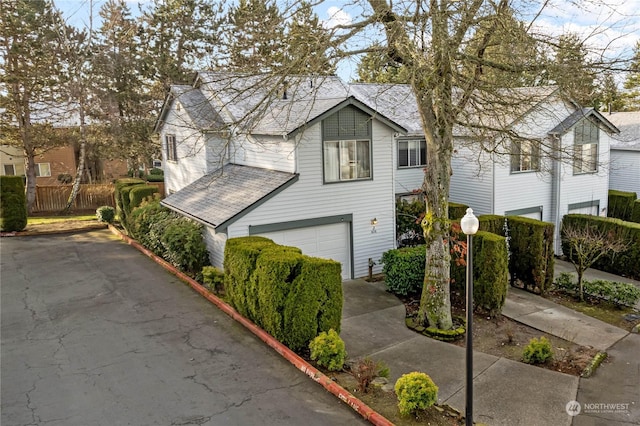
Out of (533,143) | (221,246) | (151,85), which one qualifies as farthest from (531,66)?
(151,85)

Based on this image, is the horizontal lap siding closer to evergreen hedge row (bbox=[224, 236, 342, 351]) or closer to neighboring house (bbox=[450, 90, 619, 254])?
evergreen hedge row (bbox=[224, 236, 342, 351])

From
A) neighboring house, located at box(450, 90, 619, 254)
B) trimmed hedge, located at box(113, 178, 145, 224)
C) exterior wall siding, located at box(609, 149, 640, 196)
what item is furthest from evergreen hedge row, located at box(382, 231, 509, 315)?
exterior wall siding, located at box(609, 149, 640, 196)

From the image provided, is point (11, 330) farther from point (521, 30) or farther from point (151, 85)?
point (151, 85)

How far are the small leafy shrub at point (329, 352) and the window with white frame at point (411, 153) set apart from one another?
1265cm

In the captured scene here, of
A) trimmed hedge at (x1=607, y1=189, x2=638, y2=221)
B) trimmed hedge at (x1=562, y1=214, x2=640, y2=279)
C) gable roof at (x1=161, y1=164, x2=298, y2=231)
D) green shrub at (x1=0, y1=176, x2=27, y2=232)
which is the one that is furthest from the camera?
trimmed hedge at (x1=607, y1=189, x2=638, y2=221)

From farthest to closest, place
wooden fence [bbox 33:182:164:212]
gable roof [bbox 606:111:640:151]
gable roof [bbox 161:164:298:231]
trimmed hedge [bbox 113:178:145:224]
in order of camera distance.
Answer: wooden fence [bbox 33:182:164:212]
gable roof [bbox 606:111:640:151]
trimmed hedge [bbox 113:178:145:224]
gable roof [bbox 161:164:298:231]

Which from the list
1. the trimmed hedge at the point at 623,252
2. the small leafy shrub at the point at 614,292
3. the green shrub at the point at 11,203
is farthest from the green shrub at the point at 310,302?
the green shrub at the point at 11,203

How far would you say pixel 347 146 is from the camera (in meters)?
15.7

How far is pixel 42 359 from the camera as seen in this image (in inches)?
388

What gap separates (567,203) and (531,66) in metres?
12.8

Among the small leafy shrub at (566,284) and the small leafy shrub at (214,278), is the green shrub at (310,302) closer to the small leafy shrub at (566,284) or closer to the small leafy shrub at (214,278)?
the small leafy shrub at (214,278)

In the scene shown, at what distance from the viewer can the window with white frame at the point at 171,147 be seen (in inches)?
902

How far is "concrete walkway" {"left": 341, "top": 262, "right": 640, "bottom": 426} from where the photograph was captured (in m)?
8.09

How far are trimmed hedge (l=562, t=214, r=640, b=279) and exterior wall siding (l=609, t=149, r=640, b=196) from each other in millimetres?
9703
